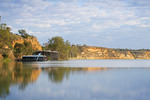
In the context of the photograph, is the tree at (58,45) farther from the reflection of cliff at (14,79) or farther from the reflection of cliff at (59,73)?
the reflection of cliff at (14,79)

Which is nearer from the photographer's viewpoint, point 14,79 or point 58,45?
point 14,79

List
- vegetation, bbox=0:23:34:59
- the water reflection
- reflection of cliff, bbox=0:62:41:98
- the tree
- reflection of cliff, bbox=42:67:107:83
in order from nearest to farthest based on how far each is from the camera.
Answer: reflection of cliff, bbox=0:62:41:98 → the water reflection → reflection of cliff, bbox=42:67:107:83 → vegetation, bbox=0:23:34:59 → the tree

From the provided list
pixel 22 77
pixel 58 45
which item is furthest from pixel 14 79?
pixel 58 45

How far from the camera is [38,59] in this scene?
89.7m

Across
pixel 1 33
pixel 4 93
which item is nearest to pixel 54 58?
pixel 1 33

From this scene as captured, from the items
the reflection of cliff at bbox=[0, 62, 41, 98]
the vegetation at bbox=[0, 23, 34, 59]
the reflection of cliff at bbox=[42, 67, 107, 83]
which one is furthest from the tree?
the reflection of cliff at bbox=[0, 62, 41, 98]

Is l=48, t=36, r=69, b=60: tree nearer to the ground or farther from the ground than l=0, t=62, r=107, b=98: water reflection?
farther from the ground

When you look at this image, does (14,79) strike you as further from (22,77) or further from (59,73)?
(59,73)

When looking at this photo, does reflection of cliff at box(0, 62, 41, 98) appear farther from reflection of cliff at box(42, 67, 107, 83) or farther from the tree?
the tree

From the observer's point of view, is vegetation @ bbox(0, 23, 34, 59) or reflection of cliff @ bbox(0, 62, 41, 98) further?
vegetation @ bbox(0, 23, 34, 59)

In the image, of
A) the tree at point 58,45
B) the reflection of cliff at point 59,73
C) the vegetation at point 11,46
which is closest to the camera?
the reflection of cliff at point 59,73

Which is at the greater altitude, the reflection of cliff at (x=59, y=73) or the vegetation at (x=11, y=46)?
the vegetation at (x=11, y=46)

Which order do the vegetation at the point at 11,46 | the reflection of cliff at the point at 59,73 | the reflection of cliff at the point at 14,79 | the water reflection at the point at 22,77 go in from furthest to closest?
the vegetation at the point at 11,46, the reflection of cliff at the point at 59,73, the water reflection at the point at 22,77, the reflection of cliff at the point at 14,79

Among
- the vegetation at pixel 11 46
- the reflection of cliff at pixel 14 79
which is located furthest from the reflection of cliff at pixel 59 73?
the vegetation at pixel 11 46
